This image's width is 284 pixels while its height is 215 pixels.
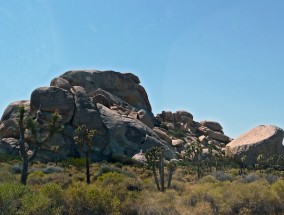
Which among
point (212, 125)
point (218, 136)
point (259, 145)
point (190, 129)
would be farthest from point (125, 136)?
point (212, 125)

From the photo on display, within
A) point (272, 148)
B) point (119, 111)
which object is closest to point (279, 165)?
point (272, 148)

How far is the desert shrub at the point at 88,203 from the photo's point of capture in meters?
19.9

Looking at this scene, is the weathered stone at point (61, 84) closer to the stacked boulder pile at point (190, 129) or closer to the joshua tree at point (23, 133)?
the stacked boulder pile at point (190, 129)

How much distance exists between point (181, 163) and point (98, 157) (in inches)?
578

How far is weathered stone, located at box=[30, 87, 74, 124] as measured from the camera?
→ 221 feet

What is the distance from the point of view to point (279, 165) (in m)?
75.2

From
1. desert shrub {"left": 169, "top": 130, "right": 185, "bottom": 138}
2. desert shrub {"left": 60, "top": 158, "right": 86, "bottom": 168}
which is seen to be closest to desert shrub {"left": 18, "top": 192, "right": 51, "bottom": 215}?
desert shrub {"left": 60, "top": 158, "right": 86, "bottom": 168}

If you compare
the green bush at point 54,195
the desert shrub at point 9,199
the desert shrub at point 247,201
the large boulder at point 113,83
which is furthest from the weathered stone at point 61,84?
the desert shrub at point 9,199

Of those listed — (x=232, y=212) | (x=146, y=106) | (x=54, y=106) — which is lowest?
(x=232, y=212)

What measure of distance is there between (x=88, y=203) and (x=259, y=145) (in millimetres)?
70000

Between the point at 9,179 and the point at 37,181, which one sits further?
the point at 37,181

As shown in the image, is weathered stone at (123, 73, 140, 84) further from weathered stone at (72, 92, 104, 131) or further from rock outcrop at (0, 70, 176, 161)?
weathered stone at (72, 92, 104, 131)

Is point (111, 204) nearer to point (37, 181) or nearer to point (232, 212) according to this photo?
point (232, 212)

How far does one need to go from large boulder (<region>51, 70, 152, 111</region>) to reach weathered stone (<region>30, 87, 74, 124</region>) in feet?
63.0
